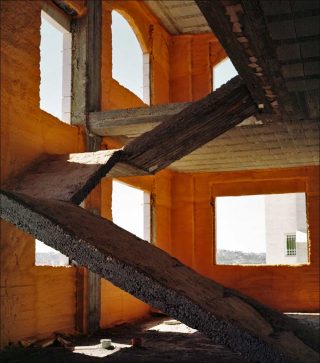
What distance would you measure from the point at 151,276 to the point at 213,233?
32.8 ft

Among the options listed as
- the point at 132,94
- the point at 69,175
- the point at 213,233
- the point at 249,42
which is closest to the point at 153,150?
the point at 69,175

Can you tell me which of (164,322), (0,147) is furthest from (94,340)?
(0,147)

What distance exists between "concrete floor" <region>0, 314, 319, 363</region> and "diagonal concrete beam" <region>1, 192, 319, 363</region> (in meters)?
2.07

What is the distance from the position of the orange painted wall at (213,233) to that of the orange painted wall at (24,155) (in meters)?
5.70

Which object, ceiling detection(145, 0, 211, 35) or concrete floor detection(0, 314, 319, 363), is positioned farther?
ceiling detection(145, 0, 211, 35)

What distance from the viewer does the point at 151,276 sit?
4.04m

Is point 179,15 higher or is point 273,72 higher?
point 179,15

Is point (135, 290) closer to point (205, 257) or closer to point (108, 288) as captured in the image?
point (108, 288)

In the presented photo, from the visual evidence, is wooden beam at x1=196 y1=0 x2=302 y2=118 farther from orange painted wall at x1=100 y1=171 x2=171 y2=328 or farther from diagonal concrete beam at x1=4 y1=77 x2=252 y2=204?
orange painted wall at x1=100 y1=171 x2=171 y2=328

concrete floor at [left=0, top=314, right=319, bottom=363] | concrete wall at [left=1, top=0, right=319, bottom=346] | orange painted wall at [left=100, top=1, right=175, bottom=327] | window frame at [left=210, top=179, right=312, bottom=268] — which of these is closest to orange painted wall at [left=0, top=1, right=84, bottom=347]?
concrete wall at [left=1, top=0, right=319, bottom=346]

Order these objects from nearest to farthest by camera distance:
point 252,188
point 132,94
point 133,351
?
point 133,351 < point 132,94 < point 252,188

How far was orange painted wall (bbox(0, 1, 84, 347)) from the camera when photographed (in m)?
7.22

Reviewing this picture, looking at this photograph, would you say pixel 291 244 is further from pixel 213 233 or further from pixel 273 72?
pixel 273 72

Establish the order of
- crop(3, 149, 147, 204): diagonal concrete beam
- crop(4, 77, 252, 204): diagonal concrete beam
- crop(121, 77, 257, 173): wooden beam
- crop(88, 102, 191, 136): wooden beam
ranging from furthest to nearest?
crop(88, 102, 191, 136): wooden beam < crop(121, 77, 257, 173): wooden beam < crop(4, 77, 252, 204): diagonal concrete beam < crop(3, 149, 147, 204): diagonal concrete beam
